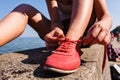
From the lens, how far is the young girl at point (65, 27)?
167 cm

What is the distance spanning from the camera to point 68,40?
1839 millimetres

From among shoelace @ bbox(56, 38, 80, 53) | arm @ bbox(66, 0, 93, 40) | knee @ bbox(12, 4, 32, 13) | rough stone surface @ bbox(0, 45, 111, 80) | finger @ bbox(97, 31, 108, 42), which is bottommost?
rough stone surface @ bbox(0, 45, 111, 80)

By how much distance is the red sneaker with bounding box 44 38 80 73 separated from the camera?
1.57 m

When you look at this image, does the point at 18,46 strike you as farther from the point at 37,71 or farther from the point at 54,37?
the point at 37,71

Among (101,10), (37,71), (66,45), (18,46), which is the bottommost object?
(37,71)

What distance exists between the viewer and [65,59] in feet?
5.42

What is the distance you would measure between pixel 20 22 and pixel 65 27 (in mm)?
479

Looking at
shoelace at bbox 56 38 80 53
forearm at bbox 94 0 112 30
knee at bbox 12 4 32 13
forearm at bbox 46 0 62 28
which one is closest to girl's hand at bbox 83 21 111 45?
shoelace at bbox 56 38 80 53

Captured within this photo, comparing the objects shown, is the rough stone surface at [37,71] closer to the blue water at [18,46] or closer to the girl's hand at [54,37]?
the girl's hand at [54,37]

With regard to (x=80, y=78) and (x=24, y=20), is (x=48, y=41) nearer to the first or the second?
(x=24, y=20)

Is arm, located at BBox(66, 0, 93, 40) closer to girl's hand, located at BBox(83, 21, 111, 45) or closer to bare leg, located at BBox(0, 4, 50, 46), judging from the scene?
girl's hand, located at BBox(83, 21, 111, 45)

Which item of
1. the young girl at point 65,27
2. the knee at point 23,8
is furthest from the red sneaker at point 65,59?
the knee at point 23,8

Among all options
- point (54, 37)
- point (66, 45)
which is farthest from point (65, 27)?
point (66, 45)

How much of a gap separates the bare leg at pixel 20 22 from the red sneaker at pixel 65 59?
0.51 meters
